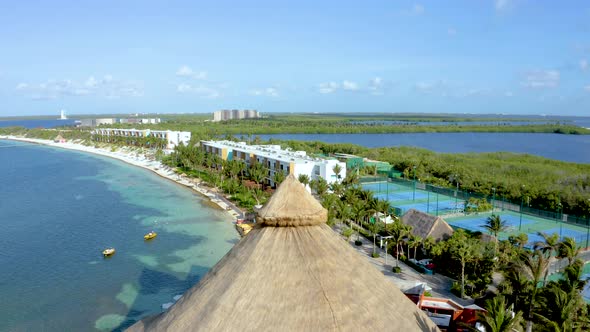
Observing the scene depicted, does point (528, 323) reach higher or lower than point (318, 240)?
lower

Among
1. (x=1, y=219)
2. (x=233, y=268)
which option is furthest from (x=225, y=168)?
(x=233, y=268)

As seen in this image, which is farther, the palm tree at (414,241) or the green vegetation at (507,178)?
the green vegetation at (507,178)

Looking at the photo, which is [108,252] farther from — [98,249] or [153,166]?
[153,166]

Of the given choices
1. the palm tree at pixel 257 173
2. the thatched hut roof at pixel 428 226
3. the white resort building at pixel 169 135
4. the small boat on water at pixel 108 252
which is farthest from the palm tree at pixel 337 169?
the white resort building at pixel 169 135

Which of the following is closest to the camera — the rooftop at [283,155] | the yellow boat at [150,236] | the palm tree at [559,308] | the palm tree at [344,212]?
the palm tree at [559,308]

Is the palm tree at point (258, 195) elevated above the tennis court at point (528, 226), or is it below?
above

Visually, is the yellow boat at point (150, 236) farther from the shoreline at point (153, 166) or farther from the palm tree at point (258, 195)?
the palm tree at point (258, 195)

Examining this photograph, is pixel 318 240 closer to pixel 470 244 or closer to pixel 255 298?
pixel 255 298
